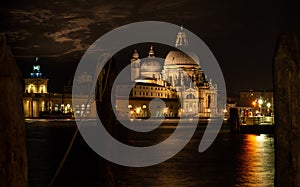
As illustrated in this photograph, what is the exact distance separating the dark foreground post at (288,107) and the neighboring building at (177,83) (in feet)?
337

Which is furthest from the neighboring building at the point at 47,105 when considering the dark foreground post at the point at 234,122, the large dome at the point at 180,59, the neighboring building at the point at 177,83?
the dark foreground post at the point at 234,122

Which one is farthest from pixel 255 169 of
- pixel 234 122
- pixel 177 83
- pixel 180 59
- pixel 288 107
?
pixel 180 59

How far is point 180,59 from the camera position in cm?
12494

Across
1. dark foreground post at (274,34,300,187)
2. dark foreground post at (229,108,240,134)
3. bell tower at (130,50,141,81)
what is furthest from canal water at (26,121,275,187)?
bell tower at (130,50,141,81)

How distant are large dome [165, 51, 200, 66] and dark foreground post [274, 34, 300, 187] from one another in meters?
119

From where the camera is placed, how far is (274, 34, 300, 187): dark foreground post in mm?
5121

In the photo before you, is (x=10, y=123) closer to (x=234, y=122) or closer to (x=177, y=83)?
(x=234, y=122)

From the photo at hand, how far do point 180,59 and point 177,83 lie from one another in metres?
6.50

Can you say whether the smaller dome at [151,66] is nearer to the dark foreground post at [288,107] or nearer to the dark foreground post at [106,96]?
the dark foreground post at [106,96]

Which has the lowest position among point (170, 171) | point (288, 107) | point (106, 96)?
point (170, 171)

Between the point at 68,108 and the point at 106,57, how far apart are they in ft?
309

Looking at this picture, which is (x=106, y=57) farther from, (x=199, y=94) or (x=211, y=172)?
(x=199, y=94)

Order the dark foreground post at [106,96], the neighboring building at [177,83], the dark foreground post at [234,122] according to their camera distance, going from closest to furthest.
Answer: the dark foreground post at [106,96] → the dark foreground post at [234,122] → the neighboring building at [177,83]

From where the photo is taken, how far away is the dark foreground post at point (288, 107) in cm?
512
